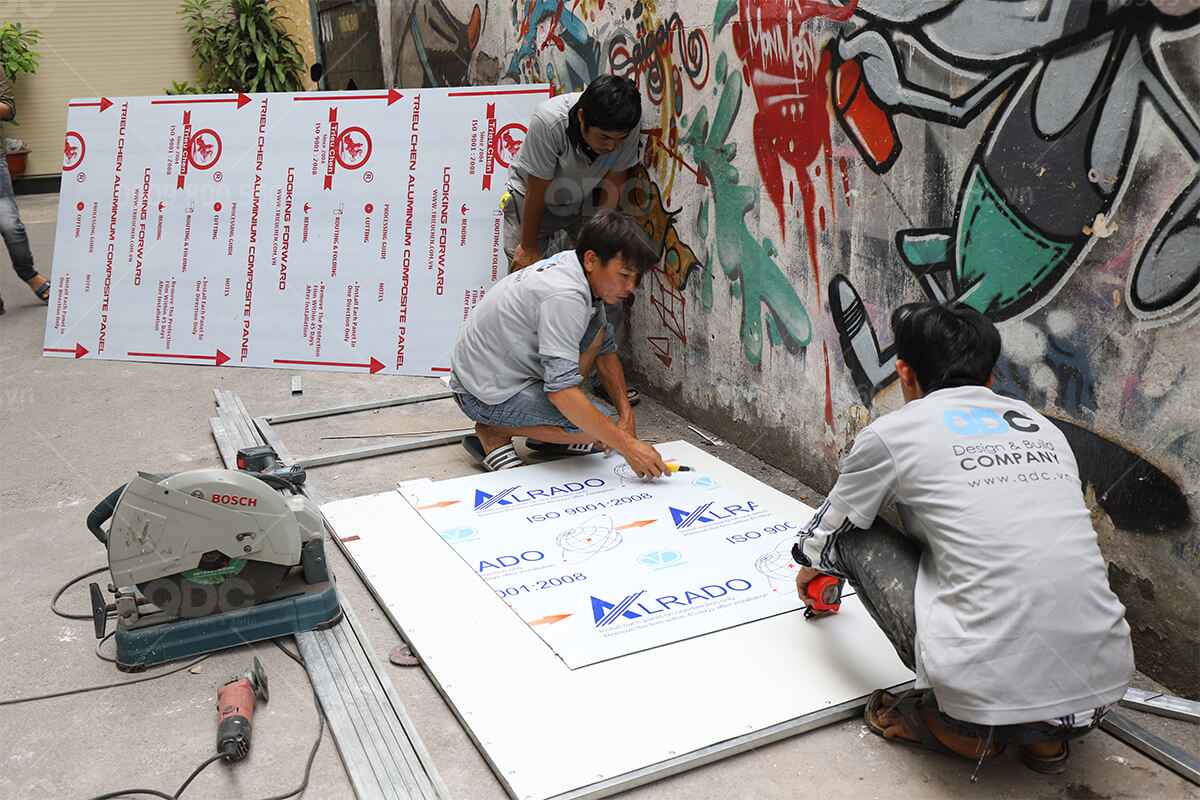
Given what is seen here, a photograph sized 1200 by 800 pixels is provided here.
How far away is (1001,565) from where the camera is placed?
70.2 inches

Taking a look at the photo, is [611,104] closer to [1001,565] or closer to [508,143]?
[508,143]

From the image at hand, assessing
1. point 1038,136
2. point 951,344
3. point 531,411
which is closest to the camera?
point 951,344

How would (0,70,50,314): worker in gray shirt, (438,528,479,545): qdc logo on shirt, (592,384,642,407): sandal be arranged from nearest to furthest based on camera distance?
(438,528,479,545): qdc logo on shirt < (592,384,642,407): sandal < (0,70,50,314): worker in gray shirt

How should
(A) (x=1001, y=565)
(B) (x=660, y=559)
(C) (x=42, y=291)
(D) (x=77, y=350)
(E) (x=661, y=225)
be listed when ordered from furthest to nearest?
(C) (x=42, y=291) → (D) (x=77, y=350) → (E) (x=661, y=225) → (B) (x=660, y=559) → (A) (x=1001, y=565)

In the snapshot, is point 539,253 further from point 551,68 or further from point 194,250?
point 194,250

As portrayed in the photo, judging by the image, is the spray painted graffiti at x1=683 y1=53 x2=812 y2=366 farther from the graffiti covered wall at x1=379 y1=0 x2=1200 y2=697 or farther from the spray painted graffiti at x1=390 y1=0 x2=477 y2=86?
the spray painted graffiti at x1=390 y1=0 x2=477 y2=86

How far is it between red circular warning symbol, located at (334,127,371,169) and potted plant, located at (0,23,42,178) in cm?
769

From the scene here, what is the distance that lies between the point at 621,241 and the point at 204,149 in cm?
300

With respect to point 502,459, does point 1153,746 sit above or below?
above

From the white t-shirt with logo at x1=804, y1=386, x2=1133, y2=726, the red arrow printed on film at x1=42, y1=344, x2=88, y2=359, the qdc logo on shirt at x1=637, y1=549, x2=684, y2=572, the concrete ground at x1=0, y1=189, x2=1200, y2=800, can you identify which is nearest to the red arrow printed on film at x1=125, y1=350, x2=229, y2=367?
the red arrow printed on film at x1=42, y1=344, x2=88, y2=359

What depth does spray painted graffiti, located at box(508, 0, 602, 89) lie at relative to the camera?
455 centimetres

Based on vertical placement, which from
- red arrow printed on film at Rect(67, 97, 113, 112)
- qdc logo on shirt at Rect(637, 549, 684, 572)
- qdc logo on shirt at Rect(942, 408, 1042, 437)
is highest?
red arrow printed on film at Rect(67, 97, 113, 112)

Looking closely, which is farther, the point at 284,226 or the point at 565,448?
the point at 284,226

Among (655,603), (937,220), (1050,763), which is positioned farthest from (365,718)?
(937,220)
